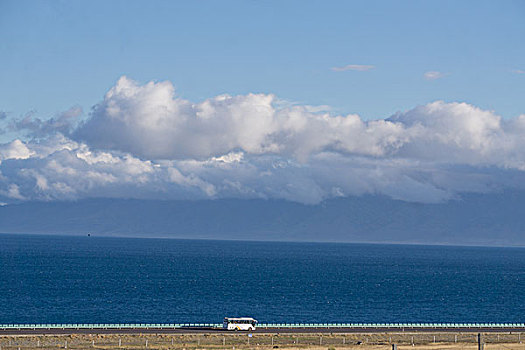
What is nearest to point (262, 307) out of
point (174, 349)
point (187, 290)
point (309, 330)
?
point (187, 290)

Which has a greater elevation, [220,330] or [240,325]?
[240,325]

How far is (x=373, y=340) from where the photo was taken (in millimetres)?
97812

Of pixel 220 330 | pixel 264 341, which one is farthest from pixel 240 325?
pixel 264 341

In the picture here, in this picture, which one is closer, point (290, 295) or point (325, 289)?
point (290, 295)

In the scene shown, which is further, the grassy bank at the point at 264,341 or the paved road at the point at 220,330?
the paved road at the point at 220,330

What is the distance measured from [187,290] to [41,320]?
58.3 m

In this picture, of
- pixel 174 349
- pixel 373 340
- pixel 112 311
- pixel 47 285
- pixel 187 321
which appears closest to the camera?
pixel 174 349

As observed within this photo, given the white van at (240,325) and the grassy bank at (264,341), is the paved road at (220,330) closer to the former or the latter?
the white van at (240,325)

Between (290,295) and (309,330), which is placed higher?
(290,295)

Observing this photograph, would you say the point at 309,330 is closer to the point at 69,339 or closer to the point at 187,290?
the point at 69,339

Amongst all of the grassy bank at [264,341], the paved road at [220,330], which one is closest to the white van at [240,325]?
the paved road at [220,330]

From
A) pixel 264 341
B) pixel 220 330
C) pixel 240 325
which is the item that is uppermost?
pixel 240 325

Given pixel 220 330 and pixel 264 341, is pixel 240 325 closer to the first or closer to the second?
pixel 220 330

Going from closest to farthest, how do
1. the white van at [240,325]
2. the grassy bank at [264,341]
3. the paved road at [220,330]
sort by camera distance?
the grassy bank at [264,341] → the paved road at [220,330] → the white van at [240,325]
